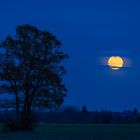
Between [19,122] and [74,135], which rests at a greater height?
[19,122]

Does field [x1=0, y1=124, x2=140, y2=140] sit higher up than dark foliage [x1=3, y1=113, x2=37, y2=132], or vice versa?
dark foliage [x1=3, y1=113, x2=37, y2=132]

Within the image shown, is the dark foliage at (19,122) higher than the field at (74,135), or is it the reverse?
the dark foliage at (19,122)

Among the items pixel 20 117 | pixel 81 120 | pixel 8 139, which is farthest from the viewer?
pixel 81 120

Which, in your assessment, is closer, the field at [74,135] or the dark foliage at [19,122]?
the field at [74,135]

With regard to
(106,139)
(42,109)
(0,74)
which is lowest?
(106,139)

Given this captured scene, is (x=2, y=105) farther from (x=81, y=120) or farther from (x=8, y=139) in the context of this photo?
(x=81, y=120)

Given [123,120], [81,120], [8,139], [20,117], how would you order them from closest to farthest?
[8,139] < [20,117] < [123,120] < [81,120]

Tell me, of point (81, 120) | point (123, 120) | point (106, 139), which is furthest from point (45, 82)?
Answer: point (81, 120)

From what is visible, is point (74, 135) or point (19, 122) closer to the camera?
point (74, 135)

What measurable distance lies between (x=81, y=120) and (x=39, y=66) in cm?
8241

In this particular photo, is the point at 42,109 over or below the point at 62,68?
below

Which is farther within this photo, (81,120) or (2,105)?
(81,120)

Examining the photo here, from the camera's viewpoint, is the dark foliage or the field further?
the dark foliage

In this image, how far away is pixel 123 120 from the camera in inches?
4951
